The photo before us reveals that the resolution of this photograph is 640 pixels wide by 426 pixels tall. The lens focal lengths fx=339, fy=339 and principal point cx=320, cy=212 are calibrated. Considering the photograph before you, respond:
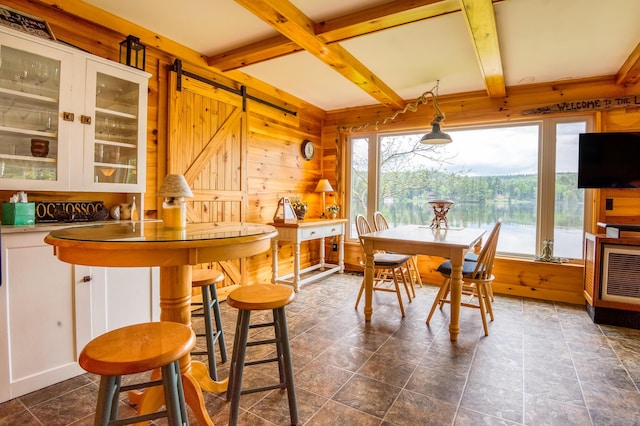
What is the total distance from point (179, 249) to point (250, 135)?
2923 mm

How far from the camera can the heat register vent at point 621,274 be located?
9.72ft

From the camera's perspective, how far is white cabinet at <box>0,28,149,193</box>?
1.99 m

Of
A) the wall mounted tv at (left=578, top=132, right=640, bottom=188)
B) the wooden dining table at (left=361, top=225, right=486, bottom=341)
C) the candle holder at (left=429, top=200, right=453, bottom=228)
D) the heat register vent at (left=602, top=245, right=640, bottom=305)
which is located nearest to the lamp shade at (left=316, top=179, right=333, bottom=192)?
the candle holder at (left=429, top=200, right=453, bottom=228)

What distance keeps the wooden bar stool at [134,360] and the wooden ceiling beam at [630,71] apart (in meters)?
4.14

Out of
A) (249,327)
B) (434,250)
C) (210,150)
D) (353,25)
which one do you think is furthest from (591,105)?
(249,327)

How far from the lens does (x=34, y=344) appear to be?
6.32ft

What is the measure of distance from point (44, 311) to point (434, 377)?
7.80 ft

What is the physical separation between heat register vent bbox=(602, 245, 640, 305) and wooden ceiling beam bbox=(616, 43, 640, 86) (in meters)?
1.68

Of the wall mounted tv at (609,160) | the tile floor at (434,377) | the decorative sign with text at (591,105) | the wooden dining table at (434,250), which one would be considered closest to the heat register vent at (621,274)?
the tile floor at (434,377)

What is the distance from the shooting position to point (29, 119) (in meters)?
2.09

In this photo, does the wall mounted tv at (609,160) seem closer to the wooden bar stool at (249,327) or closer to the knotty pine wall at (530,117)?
the knotty pine wall at (530,117)

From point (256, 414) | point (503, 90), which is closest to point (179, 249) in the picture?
point (256, 414)

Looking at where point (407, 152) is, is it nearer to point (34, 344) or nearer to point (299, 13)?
point (299, 13)

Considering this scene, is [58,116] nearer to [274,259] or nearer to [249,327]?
[249,327]
